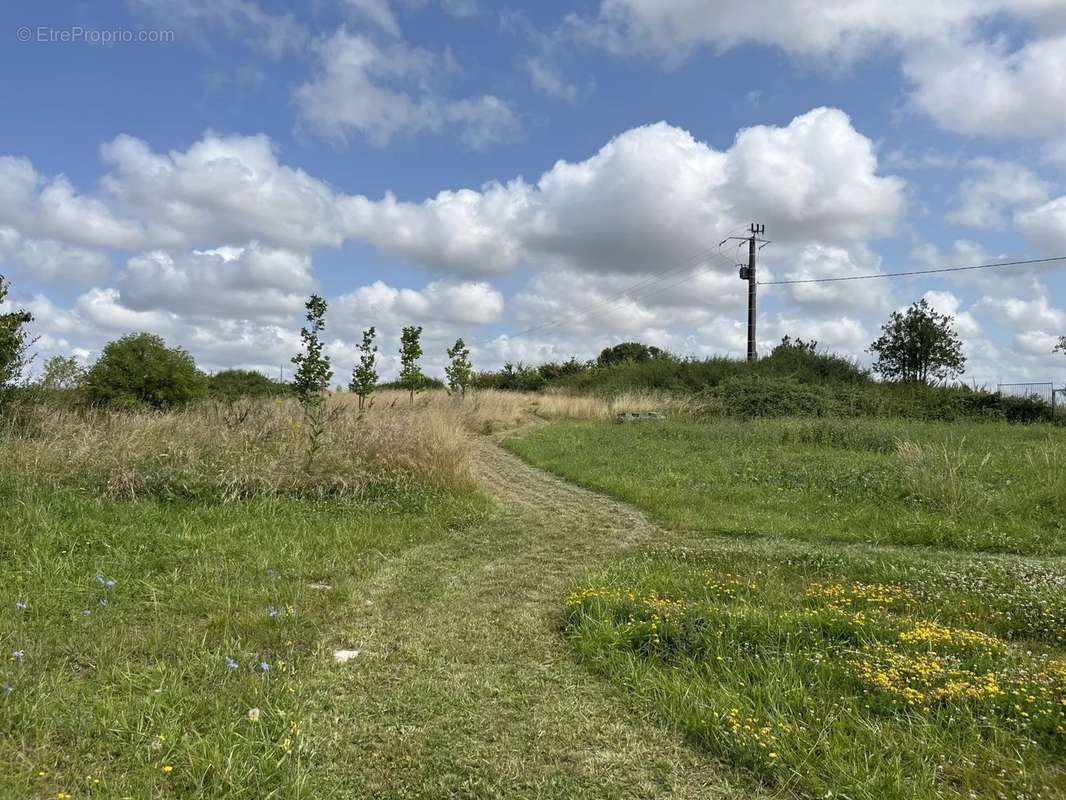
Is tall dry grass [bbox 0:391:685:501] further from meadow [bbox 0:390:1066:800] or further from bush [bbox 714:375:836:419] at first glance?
bush [bbox 714:375:836:419]

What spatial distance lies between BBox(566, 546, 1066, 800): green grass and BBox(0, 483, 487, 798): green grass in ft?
5.89

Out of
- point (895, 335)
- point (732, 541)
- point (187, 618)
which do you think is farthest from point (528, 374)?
point (187, 618)

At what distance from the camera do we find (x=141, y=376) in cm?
1484

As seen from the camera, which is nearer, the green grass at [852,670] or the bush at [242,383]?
the green grass at [852,670]

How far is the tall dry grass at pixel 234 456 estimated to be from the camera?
7695mm

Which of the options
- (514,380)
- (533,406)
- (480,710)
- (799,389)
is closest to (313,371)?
(480,710)

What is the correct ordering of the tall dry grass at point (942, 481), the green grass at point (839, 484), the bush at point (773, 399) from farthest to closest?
1. the bush at point (773, 399)
2. the tall dry grass at point (942, 481)
3. the green grass at point (839, 484)

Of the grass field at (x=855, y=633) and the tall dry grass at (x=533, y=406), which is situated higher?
the tall dry grass at (x=533, y=406)

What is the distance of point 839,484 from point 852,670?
7057 millimetres

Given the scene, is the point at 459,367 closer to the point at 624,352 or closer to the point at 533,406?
the point at 533,406

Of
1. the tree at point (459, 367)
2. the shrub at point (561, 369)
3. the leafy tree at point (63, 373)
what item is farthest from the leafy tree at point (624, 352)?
the leafy tree at point (63, 373)

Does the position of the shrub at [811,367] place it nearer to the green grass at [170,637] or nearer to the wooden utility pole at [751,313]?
the wooden utility pole at [751,313]

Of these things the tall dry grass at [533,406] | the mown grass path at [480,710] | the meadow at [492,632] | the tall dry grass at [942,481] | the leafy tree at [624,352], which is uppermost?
the leafy tree at [624,352]

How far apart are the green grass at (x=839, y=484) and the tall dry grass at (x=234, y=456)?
3102 millimetres
